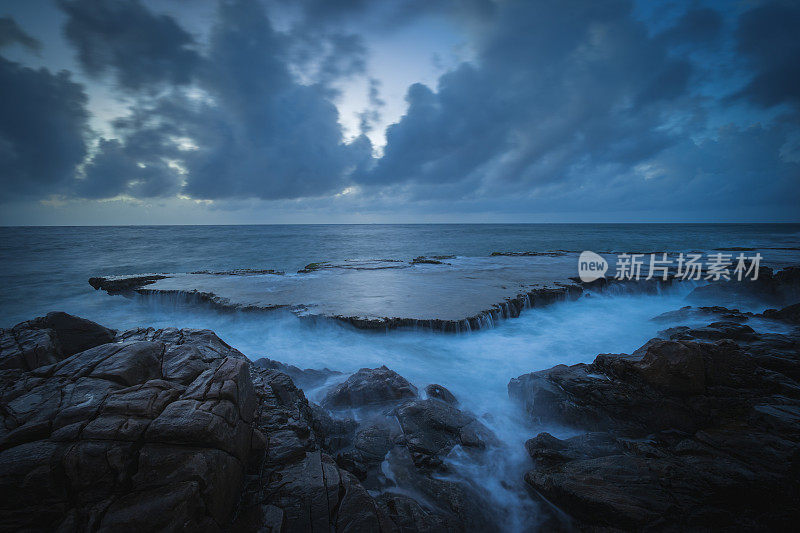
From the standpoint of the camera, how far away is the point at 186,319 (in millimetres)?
11375

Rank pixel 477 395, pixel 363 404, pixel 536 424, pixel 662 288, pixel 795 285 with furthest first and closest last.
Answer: pixel 662 288, pixel 795 285, pixel 477 395, pixel 363 404, pixel 536 424

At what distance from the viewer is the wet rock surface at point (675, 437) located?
3375mm

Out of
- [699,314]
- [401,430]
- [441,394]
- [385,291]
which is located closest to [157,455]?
[401,430]

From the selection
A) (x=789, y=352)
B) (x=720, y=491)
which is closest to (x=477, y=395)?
(x=720, y=491)

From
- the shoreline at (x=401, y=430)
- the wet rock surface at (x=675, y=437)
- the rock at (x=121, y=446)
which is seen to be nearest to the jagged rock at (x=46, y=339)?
the shoreline at (x=401, y=430)

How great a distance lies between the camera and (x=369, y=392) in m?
6.11

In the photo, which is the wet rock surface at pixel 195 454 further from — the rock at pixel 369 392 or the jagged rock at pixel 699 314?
the jagged rock at pixel 699 314

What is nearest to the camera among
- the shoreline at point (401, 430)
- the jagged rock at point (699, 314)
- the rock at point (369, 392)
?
the shoreline at point (401, 430)

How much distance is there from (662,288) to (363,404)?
640 inches

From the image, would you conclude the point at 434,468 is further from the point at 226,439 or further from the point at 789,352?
the point at 789,352

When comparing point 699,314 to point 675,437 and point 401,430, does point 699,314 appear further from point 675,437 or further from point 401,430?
point 401,430

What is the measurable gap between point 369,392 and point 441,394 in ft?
5.08

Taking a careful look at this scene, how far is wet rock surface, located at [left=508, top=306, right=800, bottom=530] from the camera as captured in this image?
3.38m

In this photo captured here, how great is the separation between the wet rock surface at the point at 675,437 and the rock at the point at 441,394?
136 cm
